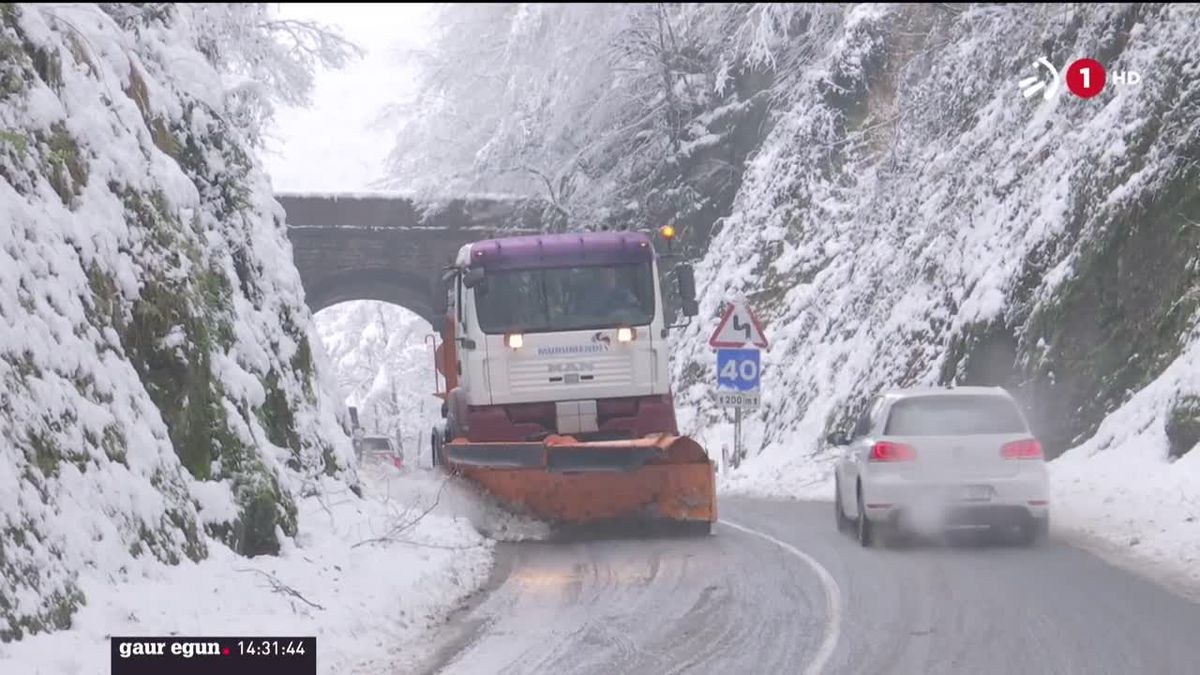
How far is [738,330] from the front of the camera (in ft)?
84.3

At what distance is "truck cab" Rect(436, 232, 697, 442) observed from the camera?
712 inches

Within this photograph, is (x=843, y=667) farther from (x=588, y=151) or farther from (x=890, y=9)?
(x=588, y=151)

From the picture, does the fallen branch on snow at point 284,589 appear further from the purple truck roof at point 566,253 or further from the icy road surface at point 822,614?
the purple truck roof at point 566,253

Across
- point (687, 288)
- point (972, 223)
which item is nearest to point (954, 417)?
point (687, 288)

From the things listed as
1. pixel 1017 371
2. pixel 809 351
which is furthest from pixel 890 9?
pixel 1017 371

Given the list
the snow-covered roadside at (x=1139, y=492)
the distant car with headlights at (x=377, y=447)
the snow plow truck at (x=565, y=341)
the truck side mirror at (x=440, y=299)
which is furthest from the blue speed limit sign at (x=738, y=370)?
the distant car with headlights at (x=377, y=447)

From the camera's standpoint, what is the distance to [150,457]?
11.0 meters

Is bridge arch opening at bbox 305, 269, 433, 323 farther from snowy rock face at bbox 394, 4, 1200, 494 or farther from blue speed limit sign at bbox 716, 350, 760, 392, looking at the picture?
blue speed limit sign at bbox 716, 350, 760, 392

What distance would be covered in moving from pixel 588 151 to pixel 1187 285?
23561mm

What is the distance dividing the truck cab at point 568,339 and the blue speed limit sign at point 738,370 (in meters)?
7.65

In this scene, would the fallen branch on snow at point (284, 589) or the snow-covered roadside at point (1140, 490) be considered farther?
the snow-covered roadside at point (1140, 490)

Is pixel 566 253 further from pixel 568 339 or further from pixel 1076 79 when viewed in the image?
pixel 1076 79

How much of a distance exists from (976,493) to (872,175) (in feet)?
59.3

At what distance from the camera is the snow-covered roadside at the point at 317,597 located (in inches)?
343
